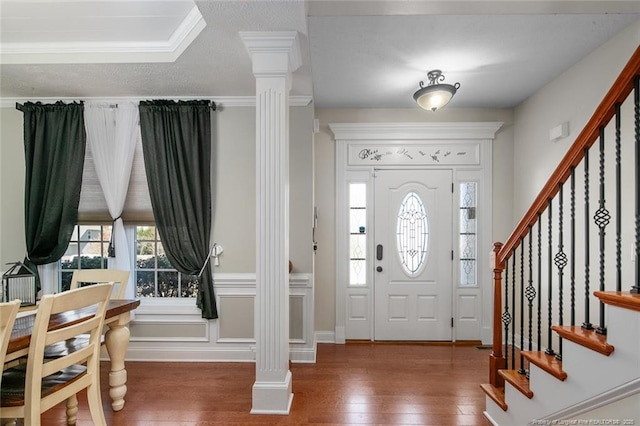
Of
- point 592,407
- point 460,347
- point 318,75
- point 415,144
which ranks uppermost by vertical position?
point 318,75

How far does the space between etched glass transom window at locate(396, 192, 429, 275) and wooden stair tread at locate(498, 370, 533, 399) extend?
181 cm

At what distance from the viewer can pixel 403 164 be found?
13.0 feet

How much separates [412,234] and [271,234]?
→ 2.19 m

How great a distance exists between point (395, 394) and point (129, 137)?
3444 millimetres

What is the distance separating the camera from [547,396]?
173 centimetres

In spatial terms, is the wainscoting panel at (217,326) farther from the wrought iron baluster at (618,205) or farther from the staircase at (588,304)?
the wrought iron baluster at (618,205)

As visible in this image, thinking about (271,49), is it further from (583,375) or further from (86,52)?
(583,375)

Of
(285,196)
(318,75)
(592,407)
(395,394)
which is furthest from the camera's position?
(318,75)

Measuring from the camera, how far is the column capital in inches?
88.7

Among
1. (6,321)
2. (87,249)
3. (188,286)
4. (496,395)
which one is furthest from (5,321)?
(496,395)

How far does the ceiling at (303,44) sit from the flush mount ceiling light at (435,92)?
0.10 m

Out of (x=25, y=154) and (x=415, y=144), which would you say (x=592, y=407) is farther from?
(x=25, y=154)

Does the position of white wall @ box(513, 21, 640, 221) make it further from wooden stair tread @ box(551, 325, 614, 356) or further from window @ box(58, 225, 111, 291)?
window @ box(58, 225, 111, 291)

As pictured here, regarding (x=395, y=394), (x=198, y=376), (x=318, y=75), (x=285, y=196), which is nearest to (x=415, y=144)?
(x=318, y=75)
